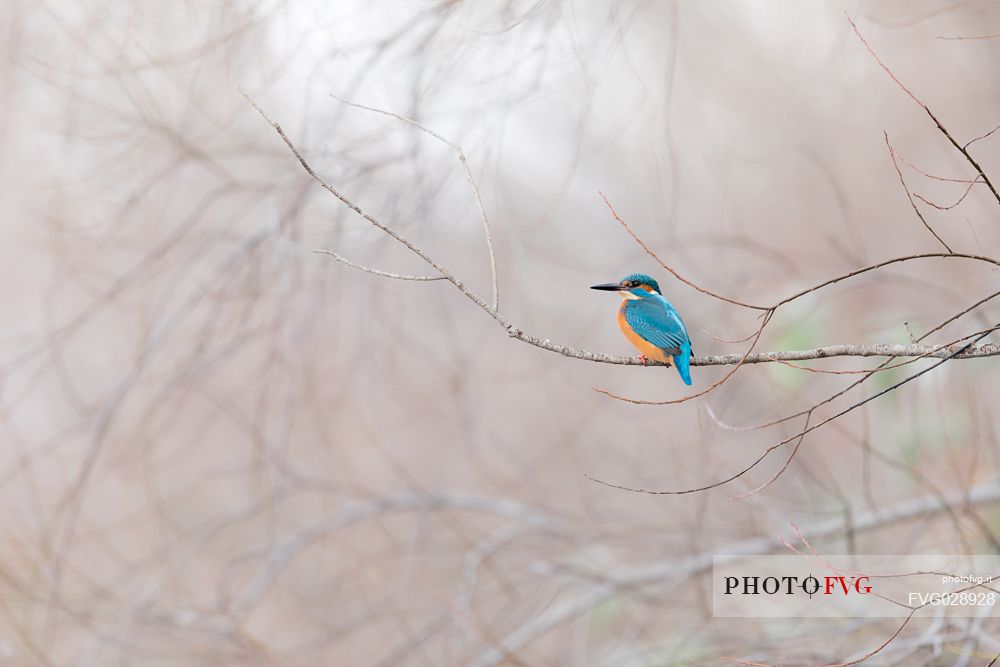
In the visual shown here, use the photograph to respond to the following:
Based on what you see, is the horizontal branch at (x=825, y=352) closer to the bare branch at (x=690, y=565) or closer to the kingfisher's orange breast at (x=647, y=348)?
the kingfisher's orange breast at (x=647, y=348)

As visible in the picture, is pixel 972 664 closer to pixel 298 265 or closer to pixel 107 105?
pixel 298 265

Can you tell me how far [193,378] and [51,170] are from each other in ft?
2.55

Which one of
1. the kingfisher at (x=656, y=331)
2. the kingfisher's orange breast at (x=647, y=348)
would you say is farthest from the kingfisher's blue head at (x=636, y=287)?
the kingfisher's orange breast at (x=647, y=348)

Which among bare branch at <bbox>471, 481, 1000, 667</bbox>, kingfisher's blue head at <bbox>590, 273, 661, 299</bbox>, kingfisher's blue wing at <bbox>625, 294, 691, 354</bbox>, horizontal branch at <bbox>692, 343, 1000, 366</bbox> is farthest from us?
bare branch at <bbox>471, 481, 1000, 667</bbox>

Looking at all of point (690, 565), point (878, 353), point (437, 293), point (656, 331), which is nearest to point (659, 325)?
point (656, 331)

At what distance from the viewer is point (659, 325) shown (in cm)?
189

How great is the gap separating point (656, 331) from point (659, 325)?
0.02 meters

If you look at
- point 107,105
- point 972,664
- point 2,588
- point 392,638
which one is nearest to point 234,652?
point 2,588

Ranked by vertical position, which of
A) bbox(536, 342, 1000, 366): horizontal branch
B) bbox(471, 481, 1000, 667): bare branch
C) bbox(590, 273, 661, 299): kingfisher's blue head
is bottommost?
bbox(536, 342, 1000, 366): horizontal branch

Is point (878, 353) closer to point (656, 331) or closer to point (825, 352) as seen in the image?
point (825, 352)

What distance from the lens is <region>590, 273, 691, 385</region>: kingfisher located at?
1.86m

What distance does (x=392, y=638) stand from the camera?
6.71 m

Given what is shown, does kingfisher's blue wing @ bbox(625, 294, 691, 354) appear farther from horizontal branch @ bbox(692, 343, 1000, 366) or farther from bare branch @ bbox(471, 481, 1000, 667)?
bare branch @ bbox(471, 481, 1000, 667)

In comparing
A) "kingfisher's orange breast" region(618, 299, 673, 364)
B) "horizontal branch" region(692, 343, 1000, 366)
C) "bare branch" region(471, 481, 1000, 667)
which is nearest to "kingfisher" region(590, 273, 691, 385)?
"kingfisher's orange breast" region(618, 299, 673, 364)
